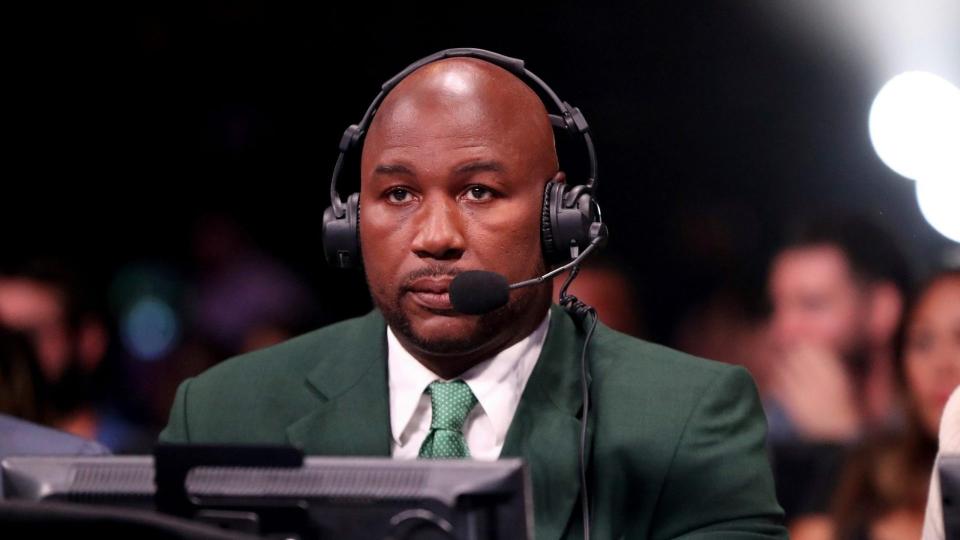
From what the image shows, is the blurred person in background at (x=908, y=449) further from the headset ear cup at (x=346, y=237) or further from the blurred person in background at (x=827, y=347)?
the headset ear cup at (x=346, y=237)

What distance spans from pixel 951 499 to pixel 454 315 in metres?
0.76

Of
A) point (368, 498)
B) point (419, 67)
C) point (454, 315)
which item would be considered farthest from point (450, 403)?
point (368, 498)

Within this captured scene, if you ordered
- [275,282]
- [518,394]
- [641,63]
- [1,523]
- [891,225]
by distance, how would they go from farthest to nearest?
[275,282], [641,63], [891,225], [518,394], [1,523]

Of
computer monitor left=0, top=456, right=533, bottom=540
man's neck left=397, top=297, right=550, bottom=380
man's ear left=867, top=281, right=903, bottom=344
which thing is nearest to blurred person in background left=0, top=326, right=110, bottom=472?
man's neck left=397, top=297, right=550, bottom=380

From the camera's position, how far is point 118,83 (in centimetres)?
333

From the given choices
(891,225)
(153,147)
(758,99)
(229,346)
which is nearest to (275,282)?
(229,346)

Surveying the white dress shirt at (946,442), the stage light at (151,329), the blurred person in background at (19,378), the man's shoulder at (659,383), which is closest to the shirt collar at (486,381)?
the man's shoulder at (659,383)

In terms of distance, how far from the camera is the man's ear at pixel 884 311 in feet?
9.04

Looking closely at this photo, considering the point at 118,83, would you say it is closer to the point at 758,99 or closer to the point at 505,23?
the point at 505,23

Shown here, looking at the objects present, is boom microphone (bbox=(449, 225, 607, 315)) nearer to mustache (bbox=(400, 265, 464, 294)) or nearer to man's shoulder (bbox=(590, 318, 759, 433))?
mustache (bbox=(400, 265, 464, 294))

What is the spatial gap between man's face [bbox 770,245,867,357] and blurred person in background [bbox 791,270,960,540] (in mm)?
105

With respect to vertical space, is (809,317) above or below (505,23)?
below

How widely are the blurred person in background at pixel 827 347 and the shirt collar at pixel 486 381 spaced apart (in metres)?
0.99

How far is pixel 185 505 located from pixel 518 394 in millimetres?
759
